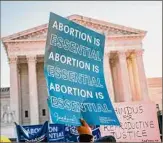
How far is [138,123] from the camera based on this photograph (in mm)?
9383

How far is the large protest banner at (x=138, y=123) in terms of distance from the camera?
911cm

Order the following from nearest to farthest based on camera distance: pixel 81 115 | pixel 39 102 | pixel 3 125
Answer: pixel 81 115, pixel 3 125, pixel 39 102

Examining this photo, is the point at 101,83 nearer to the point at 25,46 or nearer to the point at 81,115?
the point at 81,115

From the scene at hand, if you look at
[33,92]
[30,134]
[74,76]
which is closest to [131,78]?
[33,92]

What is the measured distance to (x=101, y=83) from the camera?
505cm

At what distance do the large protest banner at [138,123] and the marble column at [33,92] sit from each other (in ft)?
85.7

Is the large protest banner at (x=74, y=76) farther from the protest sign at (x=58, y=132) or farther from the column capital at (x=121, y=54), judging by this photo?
the column capital at (x=121, y=54)

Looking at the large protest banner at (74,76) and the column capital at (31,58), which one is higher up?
the column capital at (31,58)

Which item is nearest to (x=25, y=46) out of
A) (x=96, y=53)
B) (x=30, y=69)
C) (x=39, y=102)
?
(x=30, y=69)

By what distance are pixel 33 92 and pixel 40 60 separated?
4965 millimetres

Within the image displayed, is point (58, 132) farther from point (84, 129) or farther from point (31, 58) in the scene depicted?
point (31, 58)

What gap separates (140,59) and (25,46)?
461 inches

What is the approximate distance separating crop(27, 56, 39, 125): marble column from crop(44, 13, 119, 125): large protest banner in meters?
30.6

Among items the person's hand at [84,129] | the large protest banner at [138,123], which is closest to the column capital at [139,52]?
the large protest banner at [138,123]
